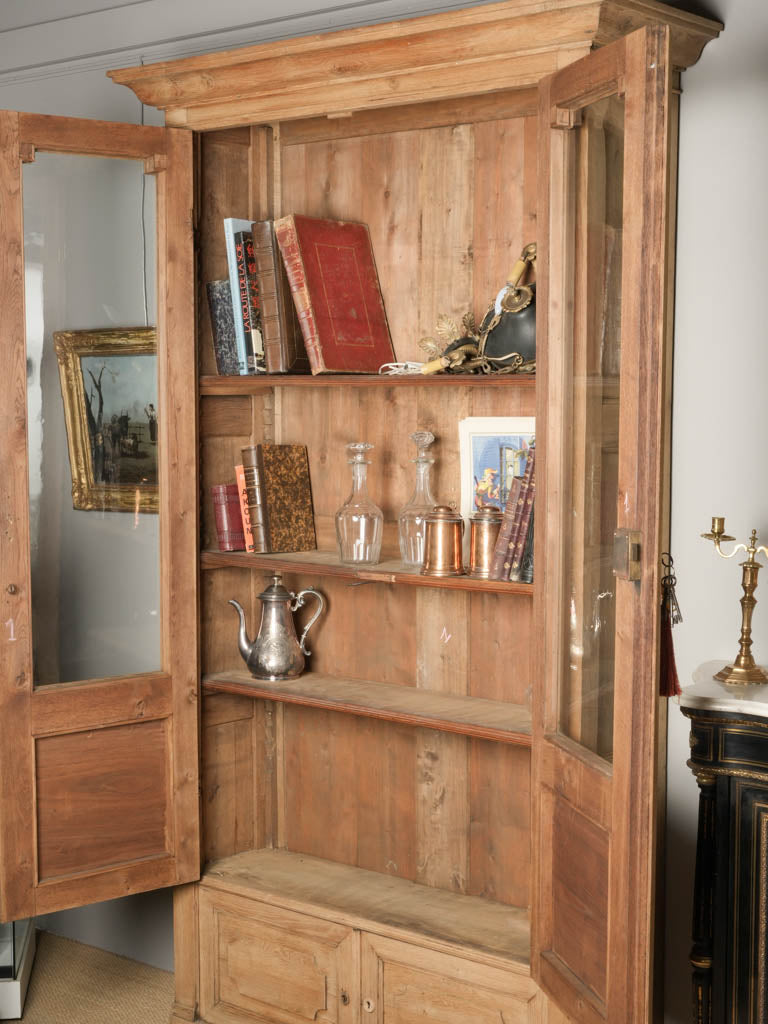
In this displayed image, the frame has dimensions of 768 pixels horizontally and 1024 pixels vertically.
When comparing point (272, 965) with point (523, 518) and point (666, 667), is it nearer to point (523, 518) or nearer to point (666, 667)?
point (523, 518)

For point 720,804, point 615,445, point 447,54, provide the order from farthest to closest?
point 447,54, point 720,804, point 615,445

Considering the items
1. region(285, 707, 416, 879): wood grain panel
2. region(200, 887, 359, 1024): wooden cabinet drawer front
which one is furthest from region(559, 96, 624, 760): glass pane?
region(200, 887, 359, 1024): wooden cabinet drawer front

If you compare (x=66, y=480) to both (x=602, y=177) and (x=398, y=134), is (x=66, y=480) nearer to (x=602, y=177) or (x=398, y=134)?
(x=398, y=134)

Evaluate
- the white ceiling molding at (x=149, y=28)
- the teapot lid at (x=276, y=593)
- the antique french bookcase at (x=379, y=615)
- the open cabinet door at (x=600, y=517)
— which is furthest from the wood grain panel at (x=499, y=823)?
the white ceiling molding at (x=149, y=28)

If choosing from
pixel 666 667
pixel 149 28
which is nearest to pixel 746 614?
pixel 666 667

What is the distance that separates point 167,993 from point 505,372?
2.13 m

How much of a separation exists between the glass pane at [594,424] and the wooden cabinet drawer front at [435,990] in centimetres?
66

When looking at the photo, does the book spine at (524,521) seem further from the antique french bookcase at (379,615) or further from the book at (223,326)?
the book at (223,326)

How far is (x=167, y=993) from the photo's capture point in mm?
3496

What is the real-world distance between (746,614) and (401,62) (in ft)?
4.68

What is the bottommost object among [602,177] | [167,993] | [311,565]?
[167,993]

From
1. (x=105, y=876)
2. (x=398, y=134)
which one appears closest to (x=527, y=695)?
(x=105, y=876)

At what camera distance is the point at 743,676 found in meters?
2.43

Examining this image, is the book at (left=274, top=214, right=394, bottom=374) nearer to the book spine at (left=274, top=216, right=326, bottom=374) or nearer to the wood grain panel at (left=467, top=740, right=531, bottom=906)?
the book spine at (left=274, top=216, right=326, bottom=374)
